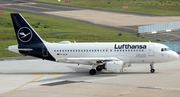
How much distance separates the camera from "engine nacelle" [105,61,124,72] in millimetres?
60312

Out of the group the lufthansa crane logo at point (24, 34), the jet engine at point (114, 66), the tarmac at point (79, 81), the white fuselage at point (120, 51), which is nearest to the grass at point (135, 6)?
the tarmac at point (79, 81)

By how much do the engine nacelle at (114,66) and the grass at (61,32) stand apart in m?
27.4

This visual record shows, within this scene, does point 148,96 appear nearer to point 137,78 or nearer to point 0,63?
point 137,78

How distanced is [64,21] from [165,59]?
6498cm

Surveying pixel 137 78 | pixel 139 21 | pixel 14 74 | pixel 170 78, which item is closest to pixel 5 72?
pixel 14 74

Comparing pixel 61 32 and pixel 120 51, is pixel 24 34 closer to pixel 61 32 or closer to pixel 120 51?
pixel 120 51

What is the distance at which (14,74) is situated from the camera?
64.1 m

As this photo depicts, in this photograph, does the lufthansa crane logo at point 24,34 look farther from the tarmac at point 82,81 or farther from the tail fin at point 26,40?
the tarmac at point 82,81

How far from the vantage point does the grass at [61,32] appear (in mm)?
98375

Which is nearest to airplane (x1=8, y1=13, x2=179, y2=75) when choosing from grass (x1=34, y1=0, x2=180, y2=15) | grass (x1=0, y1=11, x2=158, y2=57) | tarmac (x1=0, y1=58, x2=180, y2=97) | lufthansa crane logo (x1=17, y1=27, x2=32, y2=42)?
lufthansa crane logo (x1=17, y1=27, x2=32, y2=42)

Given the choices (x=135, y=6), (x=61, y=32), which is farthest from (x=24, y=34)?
(x=135, y=6)

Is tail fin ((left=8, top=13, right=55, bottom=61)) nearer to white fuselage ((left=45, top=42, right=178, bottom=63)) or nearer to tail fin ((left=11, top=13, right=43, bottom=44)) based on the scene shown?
tail fin ((left=11, top=13, right=43, bottom=44))

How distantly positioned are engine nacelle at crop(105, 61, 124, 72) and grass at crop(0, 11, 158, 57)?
2741cm

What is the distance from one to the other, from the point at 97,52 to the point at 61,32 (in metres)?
44.5
